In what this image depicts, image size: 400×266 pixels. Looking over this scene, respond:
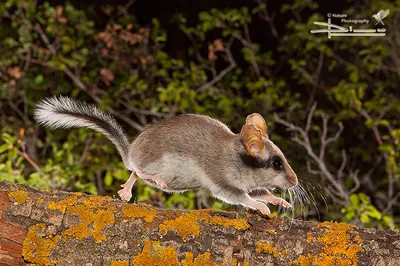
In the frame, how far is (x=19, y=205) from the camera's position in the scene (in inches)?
98.4

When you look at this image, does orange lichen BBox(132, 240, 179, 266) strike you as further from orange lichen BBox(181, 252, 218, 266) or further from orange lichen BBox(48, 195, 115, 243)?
orange lichen BBox(48, 195, 115, 243)

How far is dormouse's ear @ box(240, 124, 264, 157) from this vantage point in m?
2.80

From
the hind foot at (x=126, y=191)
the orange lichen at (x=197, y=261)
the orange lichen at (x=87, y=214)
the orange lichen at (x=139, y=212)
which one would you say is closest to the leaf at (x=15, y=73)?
the hind foot at (x=126, y=191)

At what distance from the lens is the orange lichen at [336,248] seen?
8.08 feet

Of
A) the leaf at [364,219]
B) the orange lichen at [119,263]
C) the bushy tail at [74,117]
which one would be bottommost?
the leaf at [364,219]

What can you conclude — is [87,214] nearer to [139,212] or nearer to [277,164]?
[139,212]

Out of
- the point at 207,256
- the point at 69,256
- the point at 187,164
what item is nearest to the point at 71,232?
the point at 69,256

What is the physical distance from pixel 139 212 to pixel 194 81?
4.90m

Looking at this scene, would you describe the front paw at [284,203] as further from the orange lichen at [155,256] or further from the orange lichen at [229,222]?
the orange lichen at [155,256]

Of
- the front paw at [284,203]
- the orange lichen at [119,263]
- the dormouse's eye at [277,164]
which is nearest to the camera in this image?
the orange lichen at [119,263]

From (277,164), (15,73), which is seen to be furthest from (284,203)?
(15,73)

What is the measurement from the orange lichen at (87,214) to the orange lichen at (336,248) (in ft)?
2.79

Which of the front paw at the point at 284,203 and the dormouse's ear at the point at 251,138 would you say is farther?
the front paw at the point at 284,203

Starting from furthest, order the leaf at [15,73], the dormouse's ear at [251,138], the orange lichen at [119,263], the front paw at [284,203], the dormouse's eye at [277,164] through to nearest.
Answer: the leaf at [15,73], the dormouse's eye at [277,164], the front paw at [284,203], the dormouse's ear at [251,138], the orange lichen at [119,263]
